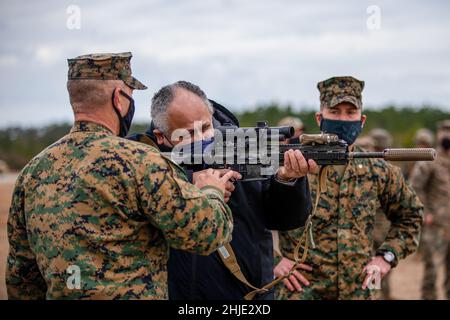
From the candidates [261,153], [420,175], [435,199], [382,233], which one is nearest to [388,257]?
[261,153]

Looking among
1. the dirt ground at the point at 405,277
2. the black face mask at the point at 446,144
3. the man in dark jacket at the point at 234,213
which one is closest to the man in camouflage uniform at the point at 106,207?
the man in dark jacket at the point at 234,213

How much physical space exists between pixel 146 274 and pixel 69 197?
0.55 meters

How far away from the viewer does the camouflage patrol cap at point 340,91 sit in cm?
539

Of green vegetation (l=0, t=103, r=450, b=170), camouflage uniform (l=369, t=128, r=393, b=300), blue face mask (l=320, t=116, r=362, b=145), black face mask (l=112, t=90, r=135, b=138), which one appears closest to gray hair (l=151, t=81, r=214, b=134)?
black face mask (l=112, t=90, r=135, b=138)

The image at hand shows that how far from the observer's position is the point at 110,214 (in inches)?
130

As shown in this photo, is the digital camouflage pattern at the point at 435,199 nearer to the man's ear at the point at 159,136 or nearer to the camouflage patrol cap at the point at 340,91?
the camouflage patrol cap at the point at 340,91

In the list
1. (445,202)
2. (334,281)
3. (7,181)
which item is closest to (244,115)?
(7,181)

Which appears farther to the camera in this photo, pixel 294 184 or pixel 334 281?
pixel 334 281

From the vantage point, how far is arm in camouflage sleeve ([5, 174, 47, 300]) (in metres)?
3.64

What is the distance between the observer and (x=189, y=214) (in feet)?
10.8

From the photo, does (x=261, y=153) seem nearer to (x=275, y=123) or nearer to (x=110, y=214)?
(x=110, y=214)

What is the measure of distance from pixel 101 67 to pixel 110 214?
0.78 metres
